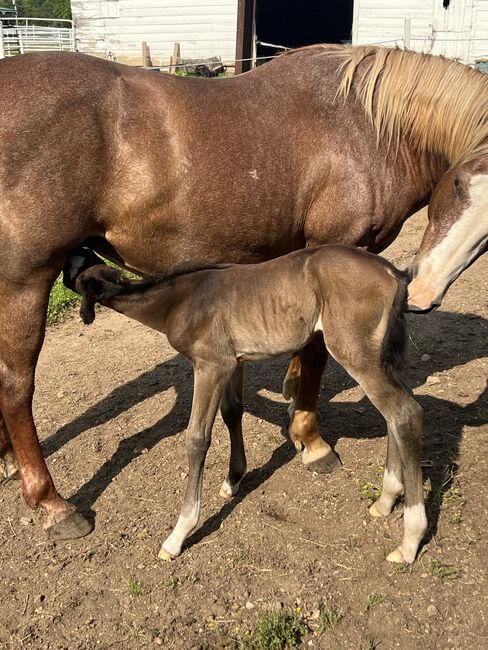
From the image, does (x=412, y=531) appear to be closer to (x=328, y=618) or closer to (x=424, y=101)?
(x=328, y=618)

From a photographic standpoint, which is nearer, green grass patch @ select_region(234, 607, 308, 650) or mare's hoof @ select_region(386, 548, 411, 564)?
green grass patch @ select_region(234, 607, 308, 650)

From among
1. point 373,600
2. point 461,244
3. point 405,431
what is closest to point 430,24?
point 461,244

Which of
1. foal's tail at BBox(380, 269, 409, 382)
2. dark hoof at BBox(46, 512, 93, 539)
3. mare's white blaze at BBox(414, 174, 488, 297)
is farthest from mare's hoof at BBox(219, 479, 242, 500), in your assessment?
mare's white blaze at BBox(414, 174, 488, 297)

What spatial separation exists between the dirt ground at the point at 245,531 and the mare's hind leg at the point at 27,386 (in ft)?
0.43

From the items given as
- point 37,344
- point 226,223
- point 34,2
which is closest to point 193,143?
point 226,223

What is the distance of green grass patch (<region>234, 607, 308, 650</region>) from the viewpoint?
2668mm

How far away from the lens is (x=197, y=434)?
3125 millimetres

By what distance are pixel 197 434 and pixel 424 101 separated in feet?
6.86

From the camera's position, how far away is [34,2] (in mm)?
78000

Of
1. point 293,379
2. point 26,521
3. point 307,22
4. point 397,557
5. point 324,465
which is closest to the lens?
point 397,557

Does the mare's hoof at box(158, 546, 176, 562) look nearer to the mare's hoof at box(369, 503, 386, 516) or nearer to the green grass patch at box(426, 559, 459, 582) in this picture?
the mare's hoof at box(369, 503, 386, 516)

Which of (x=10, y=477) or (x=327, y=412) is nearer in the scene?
Result: (x=10, y=477)

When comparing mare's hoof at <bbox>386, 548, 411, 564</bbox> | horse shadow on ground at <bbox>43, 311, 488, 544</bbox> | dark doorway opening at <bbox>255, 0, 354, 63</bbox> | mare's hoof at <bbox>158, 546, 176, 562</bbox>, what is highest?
mare's hoof at <bbox>386, 548, 411, 564</bbox>

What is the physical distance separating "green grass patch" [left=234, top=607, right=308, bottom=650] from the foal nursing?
1.95 ft
